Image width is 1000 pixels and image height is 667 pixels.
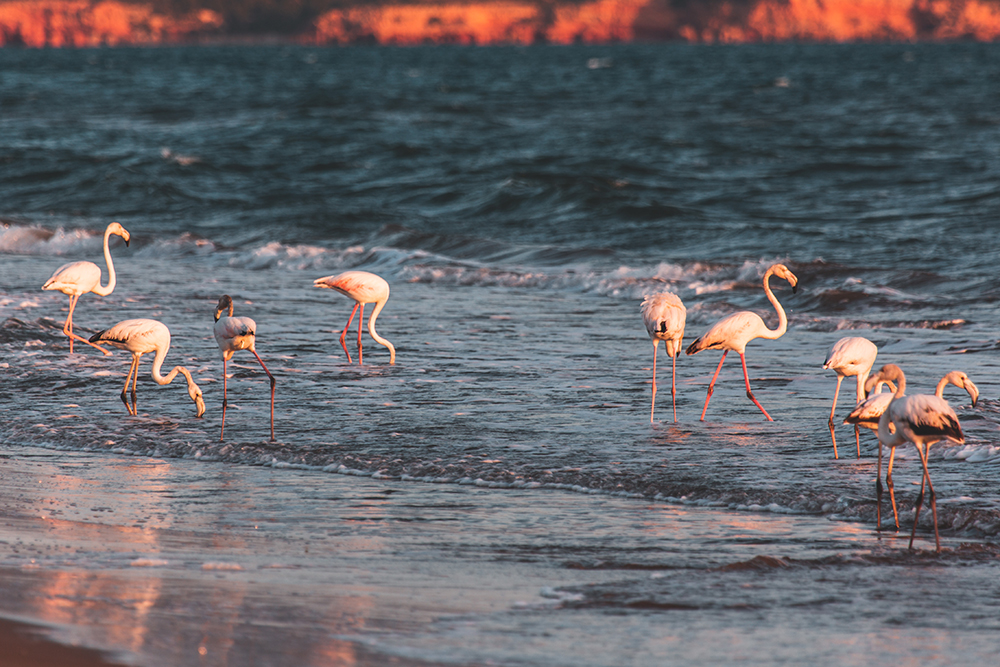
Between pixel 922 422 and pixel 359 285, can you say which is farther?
pixel 359 285

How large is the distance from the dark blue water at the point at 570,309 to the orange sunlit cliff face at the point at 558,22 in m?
106

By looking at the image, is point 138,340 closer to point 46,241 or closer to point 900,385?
point 900,385

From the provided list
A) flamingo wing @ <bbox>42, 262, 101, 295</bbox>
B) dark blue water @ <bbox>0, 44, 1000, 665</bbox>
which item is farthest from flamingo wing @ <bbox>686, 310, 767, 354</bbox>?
flamingo wing @ <bbox>42, 262, 101, 295</bbox>

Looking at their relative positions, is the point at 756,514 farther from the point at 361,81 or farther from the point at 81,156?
the point at 361,81

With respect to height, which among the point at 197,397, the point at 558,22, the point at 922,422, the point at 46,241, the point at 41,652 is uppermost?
the point at 558,22

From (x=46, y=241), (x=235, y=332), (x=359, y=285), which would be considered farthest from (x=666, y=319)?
(x=46, y=241)

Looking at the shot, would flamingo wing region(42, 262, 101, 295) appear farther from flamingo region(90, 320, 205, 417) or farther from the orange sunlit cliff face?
the orange sunlit cliff face

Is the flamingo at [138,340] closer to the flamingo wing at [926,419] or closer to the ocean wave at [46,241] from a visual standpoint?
the flamingo wing at [926,419]

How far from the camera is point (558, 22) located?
142 m

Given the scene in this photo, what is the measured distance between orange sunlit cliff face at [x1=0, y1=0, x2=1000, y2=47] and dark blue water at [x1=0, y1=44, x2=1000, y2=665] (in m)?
106

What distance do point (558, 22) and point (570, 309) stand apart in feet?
444

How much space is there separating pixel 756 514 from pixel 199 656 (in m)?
2.92

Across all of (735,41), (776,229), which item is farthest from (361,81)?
(735,41)

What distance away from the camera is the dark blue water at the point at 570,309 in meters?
5.14
